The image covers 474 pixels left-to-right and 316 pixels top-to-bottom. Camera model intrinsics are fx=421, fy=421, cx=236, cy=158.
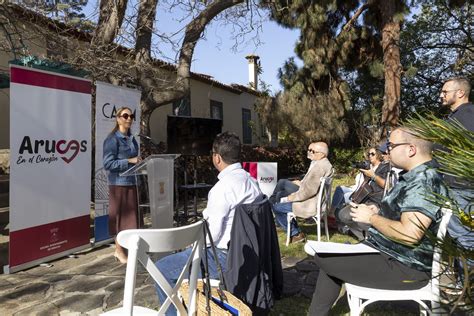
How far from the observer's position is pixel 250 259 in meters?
2.49

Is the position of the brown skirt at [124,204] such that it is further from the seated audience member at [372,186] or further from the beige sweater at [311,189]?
the seated audience member at [372,186]

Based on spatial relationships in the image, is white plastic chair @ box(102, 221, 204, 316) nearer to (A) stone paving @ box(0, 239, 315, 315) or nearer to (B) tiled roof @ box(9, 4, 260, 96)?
(A) stone paving @ box(0, 239, 315, 315)

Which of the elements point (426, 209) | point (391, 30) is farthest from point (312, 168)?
point (391, 30)

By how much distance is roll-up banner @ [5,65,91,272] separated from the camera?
4.33 meters

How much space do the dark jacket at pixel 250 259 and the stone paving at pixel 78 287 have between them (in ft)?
4.06

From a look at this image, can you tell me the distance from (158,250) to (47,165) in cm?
353

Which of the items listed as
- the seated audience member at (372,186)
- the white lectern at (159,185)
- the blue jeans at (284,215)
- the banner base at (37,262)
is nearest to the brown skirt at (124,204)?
the banner base at (37,262)

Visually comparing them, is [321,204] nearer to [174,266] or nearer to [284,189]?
[284,189]

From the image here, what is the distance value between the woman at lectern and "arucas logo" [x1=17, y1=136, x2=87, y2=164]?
1.17 feet

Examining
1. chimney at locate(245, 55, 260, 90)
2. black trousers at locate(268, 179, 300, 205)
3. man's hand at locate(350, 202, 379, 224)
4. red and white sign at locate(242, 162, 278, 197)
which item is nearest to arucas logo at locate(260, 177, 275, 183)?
red and white sign at locate(242, 162, 278, 197)

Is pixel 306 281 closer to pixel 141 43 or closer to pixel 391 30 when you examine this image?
pixel 141 43

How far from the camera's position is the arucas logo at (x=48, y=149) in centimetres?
439

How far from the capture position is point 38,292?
384cm

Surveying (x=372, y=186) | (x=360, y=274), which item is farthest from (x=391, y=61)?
(x=360, y=274)
